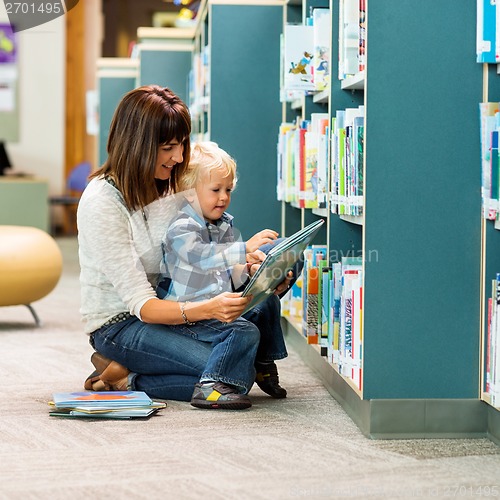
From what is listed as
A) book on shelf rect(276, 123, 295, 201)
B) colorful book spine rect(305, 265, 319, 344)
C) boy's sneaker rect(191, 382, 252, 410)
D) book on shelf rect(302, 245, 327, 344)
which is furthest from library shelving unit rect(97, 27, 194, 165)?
boy's sneaker rect(191, 382, 252, 410)

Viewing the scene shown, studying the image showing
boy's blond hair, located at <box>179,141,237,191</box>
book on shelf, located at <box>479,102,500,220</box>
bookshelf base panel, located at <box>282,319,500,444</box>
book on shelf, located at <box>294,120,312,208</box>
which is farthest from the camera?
book on shelf, located at <box>294,120,312,208</box>

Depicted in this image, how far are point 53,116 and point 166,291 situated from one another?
26.2 feet

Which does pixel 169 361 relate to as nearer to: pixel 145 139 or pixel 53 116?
pixel 145 139

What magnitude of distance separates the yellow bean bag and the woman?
1.30 m

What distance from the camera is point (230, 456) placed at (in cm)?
219

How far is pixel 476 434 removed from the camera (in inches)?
94.3

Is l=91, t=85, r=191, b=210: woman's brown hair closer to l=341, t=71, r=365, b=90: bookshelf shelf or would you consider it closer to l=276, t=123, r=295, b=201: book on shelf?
l=341, t=71, r=365, b=90: bookshelf shelf

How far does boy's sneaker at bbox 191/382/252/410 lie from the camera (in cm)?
264

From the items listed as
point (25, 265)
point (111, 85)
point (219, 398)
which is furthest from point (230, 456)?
point (111, 85)

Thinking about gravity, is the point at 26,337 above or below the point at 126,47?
below

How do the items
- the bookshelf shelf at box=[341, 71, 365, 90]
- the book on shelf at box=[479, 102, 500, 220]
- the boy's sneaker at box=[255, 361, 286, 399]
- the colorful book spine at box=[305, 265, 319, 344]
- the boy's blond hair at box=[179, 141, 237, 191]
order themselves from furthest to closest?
the colorful book spine at box=[305, 265, 319, 344] < the boy's sneaker at box=[255, 361, 286, 399] < the boy's blond hair at box=[179, 141, 237, 191] < the bookshelf shelf at box=[341, 71, 365, 90] < the book on shelf at box=[479, 102, 500, 220]

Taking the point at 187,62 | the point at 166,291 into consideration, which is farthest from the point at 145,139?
the point at 187,62

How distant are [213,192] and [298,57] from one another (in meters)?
0.81

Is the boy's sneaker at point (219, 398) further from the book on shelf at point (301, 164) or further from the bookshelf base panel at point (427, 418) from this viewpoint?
the book on shelf at point (301, 164)
